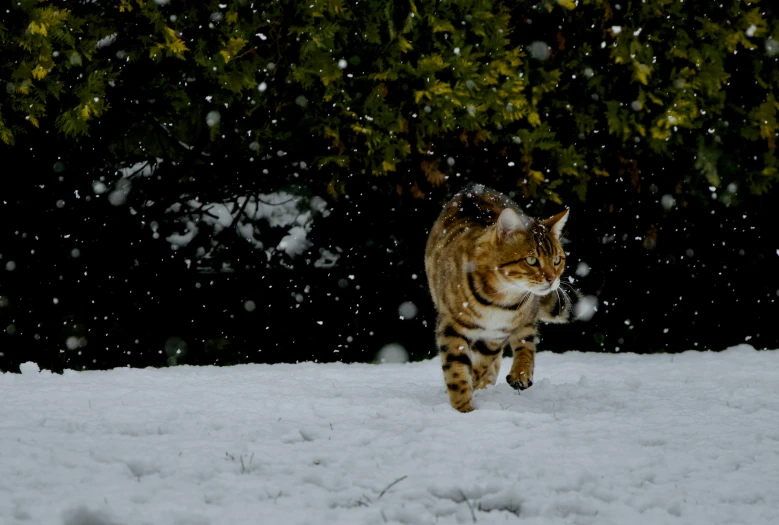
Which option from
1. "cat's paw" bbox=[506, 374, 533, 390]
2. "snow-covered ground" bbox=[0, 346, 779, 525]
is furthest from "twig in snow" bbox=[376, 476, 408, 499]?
"cat's paw" bbox=[506, 374, 533, 390]

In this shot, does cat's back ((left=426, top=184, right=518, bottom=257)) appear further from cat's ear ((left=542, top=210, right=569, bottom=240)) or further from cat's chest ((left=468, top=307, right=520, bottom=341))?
cat's chest ((left=468, top=307, right=520, bottom=341))

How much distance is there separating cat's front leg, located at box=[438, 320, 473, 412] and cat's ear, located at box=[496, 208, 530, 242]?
0.70 meters

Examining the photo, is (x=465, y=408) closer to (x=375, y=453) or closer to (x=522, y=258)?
(x=522, y=258)

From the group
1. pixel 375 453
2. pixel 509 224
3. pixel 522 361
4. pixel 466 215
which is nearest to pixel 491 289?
pixel 509 224

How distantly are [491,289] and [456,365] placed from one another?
0.54 meters

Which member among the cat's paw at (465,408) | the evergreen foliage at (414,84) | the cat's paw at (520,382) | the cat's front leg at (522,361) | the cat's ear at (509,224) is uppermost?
the evergreen foliage at (414,84)

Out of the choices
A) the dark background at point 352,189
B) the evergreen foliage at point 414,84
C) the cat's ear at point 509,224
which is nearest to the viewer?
the cat's ear at point 509,224

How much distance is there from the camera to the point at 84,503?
2723 mm

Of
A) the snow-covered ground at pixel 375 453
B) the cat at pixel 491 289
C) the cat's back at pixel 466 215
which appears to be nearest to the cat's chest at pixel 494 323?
the cat at pixel 491 289

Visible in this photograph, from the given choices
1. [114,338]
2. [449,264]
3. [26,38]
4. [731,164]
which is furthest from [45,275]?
[731,164]

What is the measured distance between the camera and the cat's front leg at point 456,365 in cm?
465

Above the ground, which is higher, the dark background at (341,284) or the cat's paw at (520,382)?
the dark background at (341,284)

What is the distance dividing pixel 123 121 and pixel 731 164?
17.5 feet

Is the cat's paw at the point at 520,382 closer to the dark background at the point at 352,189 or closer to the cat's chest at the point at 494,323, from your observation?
the cat's chest at the point at 494,323
